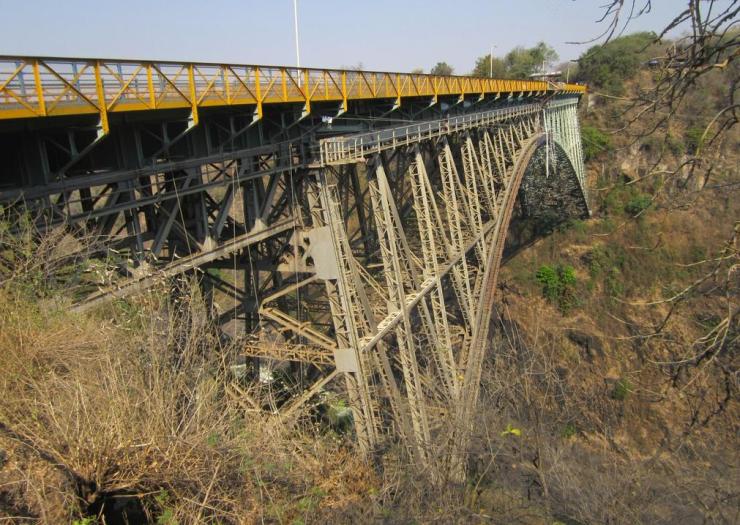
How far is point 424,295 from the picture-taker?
10648mm

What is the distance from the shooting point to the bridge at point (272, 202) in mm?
5926

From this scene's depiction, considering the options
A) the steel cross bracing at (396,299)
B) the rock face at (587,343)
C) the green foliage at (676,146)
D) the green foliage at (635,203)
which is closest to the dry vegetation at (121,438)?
the steel cross bracing at (396,299)

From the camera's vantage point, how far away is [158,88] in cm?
665

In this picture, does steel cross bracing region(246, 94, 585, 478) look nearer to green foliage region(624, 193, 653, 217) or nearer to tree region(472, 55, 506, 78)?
green foliage region(624, 193, 653, 217)

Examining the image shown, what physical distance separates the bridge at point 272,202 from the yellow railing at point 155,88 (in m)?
0.02

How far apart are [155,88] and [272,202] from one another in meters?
2.79

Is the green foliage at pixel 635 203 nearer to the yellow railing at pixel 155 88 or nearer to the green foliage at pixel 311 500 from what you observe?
the yellow railing at pixel 155 88

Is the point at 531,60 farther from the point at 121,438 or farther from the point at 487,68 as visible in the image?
the point at 121,438


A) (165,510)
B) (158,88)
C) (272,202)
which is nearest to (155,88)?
(158,88)

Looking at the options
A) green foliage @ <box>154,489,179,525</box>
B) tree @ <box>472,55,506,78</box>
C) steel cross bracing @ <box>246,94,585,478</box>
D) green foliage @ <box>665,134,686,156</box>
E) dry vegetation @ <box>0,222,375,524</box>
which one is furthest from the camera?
tree @ <box>472,55,506,78</box>

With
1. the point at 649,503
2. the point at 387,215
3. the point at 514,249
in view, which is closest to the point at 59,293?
the point at 387,215

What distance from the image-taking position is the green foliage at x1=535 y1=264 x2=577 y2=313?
1169 inches

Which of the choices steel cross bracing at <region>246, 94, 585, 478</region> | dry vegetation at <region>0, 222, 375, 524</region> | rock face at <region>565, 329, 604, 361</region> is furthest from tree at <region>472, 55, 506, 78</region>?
dry vegetation at <region>0, 222, 375, 524</region>

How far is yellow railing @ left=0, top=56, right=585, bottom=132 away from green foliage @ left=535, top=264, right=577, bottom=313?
22.0 m
